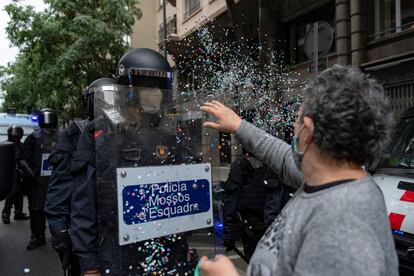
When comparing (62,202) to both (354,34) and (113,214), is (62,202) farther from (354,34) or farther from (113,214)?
(354,34)

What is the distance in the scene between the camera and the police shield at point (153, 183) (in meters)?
2.02

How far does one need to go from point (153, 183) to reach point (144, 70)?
2.43 feet

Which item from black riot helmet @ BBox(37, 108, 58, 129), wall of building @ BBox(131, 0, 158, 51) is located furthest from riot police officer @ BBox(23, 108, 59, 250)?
wall of building @ BBox(131, 0, 158, 51)

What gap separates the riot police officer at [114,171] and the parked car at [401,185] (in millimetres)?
1317

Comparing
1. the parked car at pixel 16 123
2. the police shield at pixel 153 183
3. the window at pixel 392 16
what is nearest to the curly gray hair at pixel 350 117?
the police shield at pixel 153 183

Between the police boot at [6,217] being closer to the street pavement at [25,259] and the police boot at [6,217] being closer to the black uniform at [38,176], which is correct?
the street pavement at [25,259]

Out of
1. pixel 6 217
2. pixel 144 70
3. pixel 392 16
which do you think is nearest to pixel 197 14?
pixel 392 16

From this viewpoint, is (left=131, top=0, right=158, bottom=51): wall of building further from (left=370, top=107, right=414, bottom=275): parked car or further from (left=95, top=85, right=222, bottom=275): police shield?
(left=95, top=85, right=222, bottom=275): police shield

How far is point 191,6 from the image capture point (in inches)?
798

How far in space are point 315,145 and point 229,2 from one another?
11.4 meters

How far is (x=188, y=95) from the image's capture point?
2248 millimetres

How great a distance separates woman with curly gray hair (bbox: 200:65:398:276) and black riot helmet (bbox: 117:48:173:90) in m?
1.39

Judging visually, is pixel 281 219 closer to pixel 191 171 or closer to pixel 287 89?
pixel 191 171

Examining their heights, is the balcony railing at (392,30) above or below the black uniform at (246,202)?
above
